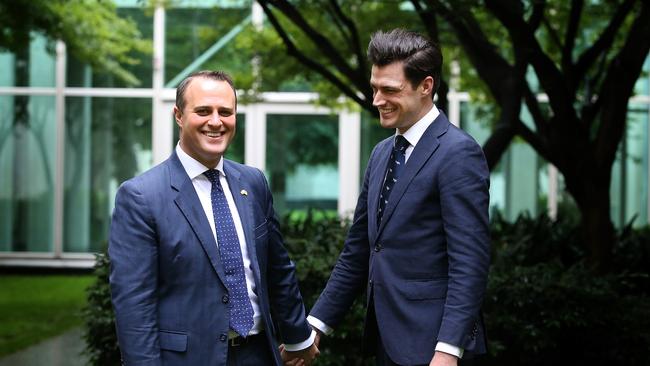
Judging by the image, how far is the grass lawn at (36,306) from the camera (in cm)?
984

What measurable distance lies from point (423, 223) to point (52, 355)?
598cm

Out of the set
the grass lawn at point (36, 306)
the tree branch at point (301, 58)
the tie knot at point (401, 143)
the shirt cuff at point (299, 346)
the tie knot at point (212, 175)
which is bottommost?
the grass lawn at point (36, 306)

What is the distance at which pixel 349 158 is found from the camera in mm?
15891

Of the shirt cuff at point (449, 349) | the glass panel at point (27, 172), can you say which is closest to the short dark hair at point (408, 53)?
the shirt cuff at point (449, 349)

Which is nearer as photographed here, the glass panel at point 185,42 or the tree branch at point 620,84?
the tree branch at point 620,84

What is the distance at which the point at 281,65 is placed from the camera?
1015 cm

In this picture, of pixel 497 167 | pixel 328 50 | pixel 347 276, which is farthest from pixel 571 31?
pixel 497 167

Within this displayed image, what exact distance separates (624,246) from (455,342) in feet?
19.9

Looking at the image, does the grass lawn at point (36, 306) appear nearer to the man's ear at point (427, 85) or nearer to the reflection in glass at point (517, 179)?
the man's ear at point (427, 85)

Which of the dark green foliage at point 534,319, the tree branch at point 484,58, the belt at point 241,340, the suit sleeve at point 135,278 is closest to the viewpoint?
the suit sleeve at point 135,278

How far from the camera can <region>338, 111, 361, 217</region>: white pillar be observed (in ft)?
52.0

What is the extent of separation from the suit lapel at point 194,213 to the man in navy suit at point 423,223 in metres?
0.65

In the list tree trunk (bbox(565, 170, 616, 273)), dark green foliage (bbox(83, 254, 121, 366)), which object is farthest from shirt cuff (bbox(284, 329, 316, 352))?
tree trunk (bbox(565, 170, 616, 273))

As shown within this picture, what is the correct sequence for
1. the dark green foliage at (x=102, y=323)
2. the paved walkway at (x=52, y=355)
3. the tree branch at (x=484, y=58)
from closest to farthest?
the dark green foliage at (x=102, y=323) < the tree branch at (x=484, y=58) < the paved walkway at (x=52, y=355)
